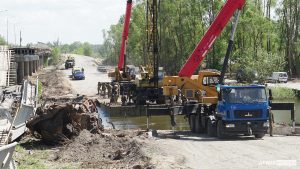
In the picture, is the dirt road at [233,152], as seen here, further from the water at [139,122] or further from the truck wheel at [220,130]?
the water at [139,122]

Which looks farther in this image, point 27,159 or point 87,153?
point 87,153

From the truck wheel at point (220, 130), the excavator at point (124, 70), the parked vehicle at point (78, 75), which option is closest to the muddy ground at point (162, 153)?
the truck wheel at point (220, 130)

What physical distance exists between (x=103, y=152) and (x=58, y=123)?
13.0ft

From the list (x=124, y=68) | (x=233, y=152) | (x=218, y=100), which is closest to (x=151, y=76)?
(x=124, y=68)

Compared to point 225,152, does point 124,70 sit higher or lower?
higher

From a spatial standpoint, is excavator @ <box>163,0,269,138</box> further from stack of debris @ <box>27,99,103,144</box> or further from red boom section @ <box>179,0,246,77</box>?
stack of debris @ <box>27,99,103,144</box>

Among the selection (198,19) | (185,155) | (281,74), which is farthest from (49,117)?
(198,19)

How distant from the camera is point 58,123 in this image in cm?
2422

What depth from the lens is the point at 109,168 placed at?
1773 cm

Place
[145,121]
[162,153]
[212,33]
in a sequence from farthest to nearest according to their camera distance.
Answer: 1. [145,121]
2. [212,33]
3. [162,153]

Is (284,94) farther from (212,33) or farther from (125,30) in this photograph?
(212,33)

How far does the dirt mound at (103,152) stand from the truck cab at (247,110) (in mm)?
5084

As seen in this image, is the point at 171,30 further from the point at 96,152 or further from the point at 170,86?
the point at 96,152

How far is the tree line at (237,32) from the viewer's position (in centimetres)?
8400
